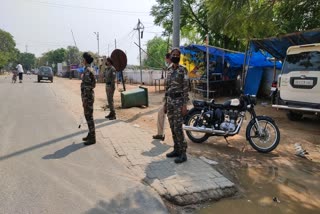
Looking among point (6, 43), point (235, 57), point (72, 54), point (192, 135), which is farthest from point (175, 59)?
point (6, 43)

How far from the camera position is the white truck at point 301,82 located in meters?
9.38

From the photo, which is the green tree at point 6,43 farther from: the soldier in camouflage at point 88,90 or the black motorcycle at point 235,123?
the black motorcycle at point 235,123

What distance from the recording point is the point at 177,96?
18.9ft

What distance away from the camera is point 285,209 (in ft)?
14.4

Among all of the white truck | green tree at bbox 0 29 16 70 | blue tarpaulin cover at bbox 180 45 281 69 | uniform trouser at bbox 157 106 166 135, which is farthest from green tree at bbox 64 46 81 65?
uniform trouser at bbox 157 106 166 135

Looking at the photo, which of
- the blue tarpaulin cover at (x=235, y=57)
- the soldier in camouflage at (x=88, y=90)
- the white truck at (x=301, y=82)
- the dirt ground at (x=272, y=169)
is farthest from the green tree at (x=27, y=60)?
the soldier in camouflage at (x=88, y=90)

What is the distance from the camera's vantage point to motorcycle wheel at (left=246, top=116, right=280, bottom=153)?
684 cm

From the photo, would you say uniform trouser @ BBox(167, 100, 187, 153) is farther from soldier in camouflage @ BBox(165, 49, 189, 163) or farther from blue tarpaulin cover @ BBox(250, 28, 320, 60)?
blue tarpaulin cover @ BBox(250, 28, 320, 60)

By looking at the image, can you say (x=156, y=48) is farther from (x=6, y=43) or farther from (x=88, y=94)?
(x=88, y=94)

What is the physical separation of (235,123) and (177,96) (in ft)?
6.11

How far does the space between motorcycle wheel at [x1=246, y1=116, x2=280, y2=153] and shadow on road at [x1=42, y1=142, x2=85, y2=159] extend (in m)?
3.37

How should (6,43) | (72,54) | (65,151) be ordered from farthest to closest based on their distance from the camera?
1. (6,43)
2. (72,54)
3. (65,151)

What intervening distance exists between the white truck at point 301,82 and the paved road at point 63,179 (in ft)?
19.5

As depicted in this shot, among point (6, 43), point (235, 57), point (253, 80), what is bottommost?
point (253, 80)
